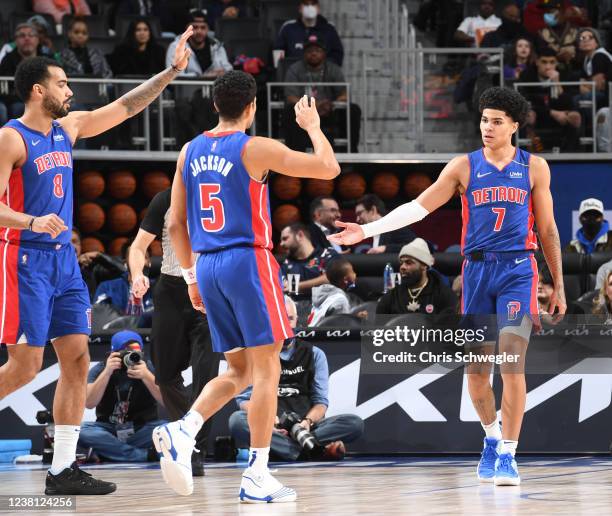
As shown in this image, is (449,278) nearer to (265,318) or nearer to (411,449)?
(411,449)

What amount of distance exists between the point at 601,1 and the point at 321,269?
29.4 ft

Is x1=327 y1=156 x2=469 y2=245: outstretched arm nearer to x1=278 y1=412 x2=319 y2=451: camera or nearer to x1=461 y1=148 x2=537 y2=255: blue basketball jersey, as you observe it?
x1=461 y1=148 x2=537 y2=255: blue basketball jersey

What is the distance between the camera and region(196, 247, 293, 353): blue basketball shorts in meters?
6.33

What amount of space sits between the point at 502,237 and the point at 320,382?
293 cm

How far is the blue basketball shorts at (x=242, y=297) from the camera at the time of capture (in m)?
6.33

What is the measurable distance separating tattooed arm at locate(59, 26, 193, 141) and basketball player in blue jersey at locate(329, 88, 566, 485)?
4.97 feet

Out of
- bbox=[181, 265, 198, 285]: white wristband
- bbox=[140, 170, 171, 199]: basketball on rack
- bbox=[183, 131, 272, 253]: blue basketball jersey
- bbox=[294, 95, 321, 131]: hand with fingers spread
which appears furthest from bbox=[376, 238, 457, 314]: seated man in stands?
bbox=[140, 170, 171, 199]: basketball on rack

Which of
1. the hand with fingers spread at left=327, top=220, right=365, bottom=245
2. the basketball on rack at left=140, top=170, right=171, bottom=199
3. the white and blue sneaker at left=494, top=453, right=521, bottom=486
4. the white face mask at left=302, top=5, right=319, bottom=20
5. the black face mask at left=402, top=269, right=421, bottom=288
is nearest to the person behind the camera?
the hand with fingers spread at left=327, top=220, right=365, bottom=245

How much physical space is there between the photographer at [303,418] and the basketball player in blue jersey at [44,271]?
2.96 meters

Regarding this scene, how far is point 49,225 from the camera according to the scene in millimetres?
6168

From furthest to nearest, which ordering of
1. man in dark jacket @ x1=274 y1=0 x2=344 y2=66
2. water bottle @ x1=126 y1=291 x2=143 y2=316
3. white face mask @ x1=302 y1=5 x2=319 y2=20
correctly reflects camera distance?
white face mask @ x1=302 y1=5 x2=319 y2=20
man in dark jacket @ x1=274 y1=0 x2=344 y2=66
water bottle @ x1=126 y1=291 x2=143 y2=316

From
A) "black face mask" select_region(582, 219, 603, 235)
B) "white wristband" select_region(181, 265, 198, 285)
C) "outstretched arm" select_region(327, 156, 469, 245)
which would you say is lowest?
"black face mask" select_region(582, 219, 603, 235)

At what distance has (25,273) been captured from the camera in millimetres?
6609

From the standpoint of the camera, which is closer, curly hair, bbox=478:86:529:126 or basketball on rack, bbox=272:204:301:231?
curly hair, bbox=478:86:529:126
